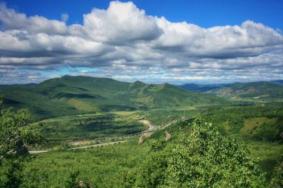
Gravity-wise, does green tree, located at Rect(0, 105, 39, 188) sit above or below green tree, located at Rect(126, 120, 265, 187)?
above

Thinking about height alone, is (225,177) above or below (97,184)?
above

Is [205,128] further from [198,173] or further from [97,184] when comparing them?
[97,184]

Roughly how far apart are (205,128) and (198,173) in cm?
1151

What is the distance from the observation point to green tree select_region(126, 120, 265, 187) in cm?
6612

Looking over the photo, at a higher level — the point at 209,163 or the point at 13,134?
the point at 13,134

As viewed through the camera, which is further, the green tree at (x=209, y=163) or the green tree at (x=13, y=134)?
the green tree at (x=13, y=134)

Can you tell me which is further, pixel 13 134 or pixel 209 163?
pixel 13 134

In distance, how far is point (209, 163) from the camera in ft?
233

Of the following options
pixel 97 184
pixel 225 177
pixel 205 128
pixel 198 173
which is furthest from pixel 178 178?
pixel 97 184

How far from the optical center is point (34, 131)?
255 feet

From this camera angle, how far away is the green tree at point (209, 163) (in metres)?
66.1

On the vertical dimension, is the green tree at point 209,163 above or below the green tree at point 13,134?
below

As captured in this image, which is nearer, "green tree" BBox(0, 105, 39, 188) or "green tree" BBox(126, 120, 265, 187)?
"green tree" BBox(126, 120, 265, 187)

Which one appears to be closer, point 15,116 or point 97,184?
point 15,116
